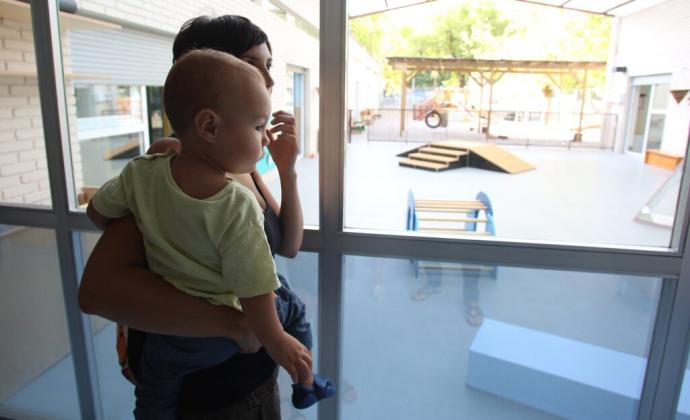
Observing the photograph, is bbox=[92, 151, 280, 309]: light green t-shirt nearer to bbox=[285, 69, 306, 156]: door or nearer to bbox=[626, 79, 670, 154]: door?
bbox=[285, 69, 306, 156]: door

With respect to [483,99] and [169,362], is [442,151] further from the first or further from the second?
[169,362]

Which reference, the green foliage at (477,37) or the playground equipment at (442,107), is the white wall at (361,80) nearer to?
the green foliage at (477,37)

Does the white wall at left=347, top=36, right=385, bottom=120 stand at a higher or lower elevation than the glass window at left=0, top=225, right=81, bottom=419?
higher

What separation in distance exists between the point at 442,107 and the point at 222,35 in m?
1.05

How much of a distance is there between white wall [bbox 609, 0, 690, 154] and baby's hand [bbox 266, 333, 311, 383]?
1.24 meters

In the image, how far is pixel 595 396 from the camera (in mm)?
1523

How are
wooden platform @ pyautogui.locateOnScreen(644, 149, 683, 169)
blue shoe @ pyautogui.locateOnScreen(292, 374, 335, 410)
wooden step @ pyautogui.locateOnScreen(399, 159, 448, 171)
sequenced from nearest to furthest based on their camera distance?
blue shoe @ pyautogui.locateOnScreen(292, 374, 335, 410)
wooden platform @ pyautogui.locateOnScreen(644, 149, 683, 169)
wooden step @ pyautogui.locateOnScreen(399, 159, 448, 171)

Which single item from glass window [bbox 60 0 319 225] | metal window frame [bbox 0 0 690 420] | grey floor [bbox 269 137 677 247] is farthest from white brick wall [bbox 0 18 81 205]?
grey floor [bbox 269 137 677 247]

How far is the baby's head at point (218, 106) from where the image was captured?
74 centimetres

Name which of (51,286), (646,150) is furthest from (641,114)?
(51,286)

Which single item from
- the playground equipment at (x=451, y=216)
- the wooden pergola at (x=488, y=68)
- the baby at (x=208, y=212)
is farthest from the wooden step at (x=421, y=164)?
the baby at (x=208, y=212)

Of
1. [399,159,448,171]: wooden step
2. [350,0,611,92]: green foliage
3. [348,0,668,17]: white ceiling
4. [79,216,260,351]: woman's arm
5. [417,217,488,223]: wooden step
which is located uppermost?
[348,0,668,17]: white ceiling

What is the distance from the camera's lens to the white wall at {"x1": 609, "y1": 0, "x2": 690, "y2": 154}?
1509 millimetres

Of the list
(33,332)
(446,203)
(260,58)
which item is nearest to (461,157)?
(446,203)
